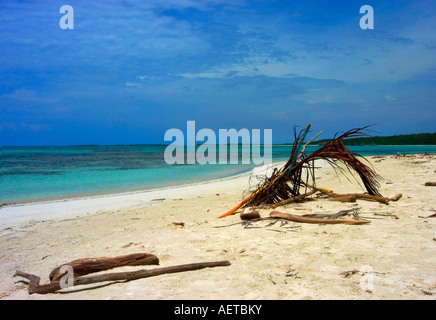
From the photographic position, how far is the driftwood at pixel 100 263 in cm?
296

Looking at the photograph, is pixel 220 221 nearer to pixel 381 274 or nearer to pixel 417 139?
pixel 381 274

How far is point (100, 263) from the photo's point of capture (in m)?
3.10

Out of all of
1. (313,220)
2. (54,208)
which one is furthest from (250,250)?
(54,208)

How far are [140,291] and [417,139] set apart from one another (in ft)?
277

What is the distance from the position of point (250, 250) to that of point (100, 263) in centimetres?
158

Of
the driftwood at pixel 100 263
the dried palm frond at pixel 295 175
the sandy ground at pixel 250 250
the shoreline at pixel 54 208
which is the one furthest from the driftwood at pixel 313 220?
the shoreline at pixel 54 208

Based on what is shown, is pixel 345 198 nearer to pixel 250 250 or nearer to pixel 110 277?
pixel 250 250

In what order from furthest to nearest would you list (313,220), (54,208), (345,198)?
(54,208)
(345,198)
(313,220)

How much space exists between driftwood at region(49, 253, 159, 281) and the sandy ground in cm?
9

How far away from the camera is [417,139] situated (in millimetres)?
72688

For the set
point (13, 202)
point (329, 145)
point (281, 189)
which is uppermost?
point (329, 145)

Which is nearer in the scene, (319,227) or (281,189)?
(319,227)
